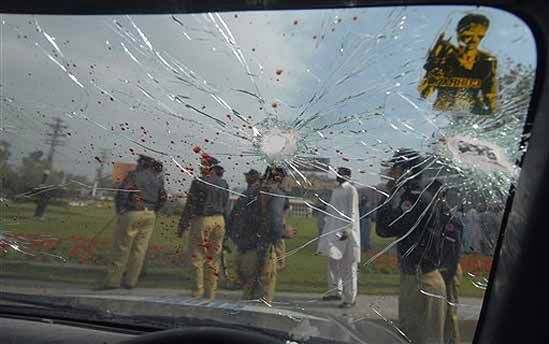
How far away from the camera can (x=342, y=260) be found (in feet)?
9.62

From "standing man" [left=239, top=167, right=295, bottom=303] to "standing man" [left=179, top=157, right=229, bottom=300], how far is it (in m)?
0.12

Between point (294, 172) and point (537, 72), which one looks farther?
point (294, 172)

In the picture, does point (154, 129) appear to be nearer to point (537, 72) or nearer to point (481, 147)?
point (481, 147)

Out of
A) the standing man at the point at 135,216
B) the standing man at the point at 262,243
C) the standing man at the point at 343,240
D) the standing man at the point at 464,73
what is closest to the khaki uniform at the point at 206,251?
the standing man at the point at 262,243

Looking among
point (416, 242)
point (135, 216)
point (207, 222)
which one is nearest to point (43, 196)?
point (135, 216)

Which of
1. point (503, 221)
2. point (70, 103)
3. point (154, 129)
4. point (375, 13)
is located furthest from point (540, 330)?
point (70, 103)

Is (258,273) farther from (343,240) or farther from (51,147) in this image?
(51,147)

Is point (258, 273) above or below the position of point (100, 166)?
below

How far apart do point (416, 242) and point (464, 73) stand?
78 centimetres

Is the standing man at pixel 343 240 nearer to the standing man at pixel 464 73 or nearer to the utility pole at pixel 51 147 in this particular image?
the standing man at pixel 464 73

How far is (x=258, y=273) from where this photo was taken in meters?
2.97

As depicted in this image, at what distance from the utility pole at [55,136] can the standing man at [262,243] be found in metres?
0.97

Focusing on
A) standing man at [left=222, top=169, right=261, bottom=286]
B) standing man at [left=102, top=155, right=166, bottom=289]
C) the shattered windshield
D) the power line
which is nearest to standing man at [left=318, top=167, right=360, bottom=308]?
the shattered windshield

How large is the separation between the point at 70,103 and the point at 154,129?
1.42 ft
